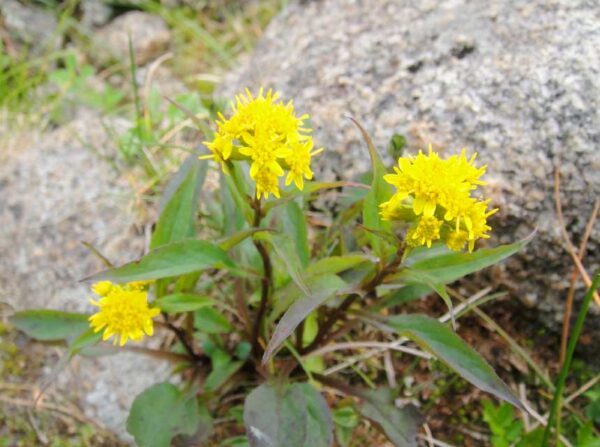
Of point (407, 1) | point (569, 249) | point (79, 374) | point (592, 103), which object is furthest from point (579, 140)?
point (79, 374)

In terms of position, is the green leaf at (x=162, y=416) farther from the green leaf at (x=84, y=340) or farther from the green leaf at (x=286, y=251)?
the green leaf at (x=286, y=251)

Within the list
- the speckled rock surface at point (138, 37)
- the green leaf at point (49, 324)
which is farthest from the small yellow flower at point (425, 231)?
the speckled rock surface at point (138, 37)

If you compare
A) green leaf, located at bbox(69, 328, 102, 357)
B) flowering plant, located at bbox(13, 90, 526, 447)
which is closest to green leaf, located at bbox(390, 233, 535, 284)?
flowering plant, located at bbox(13, 90, 526, 447)

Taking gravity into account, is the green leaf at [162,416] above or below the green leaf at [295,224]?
below

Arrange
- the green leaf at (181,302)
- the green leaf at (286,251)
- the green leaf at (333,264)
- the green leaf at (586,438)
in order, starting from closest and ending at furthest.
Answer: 1. the green leaf at (286,251)
2. the green leaf at (333,264)
3. the green leaf at (181,302)
4. the green leaf at (586,438)

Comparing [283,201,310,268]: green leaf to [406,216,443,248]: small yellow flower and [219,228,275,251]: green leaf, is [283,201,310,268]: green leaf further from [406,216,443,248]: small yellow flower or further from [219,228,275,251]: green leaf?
[406,216,443,248]: small yellow flower

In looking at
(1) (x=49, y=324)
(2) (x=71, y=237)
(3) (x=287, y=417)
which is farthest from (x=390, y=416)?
(2) (x=71, y=237)

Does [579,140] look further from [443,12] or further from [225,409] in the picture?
[225,409]
